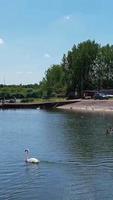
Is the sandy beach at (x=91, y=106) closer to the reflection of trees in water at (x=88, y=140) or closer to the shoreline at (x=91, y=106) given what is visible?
the shoreline at (x=91, y=106)

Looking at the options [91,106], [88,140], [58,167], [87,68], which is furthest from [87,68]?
[58,167]

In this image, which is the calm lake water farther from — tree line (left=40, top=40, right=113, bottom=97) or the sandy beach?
tree line (left=40, top=40, right=113, bottom=97)

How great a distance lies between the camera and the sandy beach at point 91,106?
454ft

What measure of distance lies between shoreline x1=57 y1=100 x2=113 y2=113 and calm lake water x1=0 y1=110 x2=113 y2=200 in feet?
208

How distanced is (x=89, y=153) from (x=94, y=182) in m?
15.8

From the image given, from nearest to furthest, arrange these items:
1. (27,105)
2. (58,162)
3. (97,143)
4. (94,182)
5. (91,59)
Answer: (94,182) → (58,162) → (97,143) → (27,105) → (91,59)

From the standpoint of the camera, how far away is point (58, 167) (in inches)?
1761

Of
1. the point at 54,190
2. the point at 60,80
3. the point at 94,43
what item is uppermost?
the point at 94,43

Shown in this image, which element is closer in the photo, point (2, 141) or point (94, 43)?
point (2, 141)

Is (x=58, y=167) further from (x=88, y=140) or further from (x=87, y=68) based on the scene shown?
(x=87, y=68)

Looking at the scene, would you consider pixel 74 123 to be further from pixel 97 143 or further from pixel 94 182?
pixel 94 182

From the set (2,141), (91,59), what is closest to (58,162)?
(2,141)

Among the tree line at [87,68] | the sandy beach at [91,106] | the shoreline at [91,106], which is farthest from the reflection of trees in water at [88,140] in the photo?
the tree line at [87,68]

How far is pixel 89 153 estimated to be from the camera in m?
53.8
